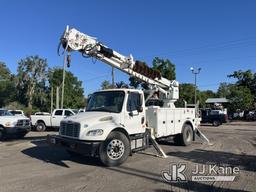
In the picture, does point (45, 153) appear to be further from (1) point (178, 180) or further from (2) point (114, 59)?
(1) point (178, 180)

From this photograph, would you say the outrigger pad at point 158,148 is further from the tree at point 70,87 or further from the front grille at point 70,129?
the tree at point 70,87

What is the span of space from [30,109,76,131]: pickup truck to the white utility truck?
11.3 metres

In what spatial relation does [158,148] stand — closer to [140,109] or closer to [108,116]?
[140,109]

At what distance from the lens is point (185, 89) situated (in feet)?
163

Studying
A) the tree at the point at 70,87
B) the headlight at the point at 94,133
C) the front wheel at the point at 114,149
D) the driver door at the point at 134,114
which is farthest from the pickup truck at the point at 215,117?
the tree at the point at 70,87

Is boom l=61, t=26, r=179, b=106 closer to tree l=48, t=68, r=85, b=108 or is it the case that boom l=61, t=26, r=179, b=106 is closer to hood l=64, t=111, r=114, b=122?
hood l=64, t=111, r=114, b=122

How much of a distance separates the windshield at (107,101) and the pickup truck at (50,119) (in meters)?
12.8

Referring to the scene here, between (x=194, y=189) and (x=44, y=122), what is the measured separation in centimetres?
1866

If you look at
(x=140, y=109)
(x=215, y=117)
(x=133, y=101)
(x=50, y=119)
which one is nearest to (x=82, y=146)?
(x=133, y=101)

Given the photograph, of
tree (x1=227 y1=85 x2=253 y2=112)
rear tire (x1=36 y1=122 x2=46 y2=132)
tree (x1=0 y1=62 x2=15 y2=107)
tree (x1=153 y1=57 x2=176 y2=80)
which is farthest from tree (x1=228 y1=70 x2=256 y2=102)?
tree (x1=0 y1=62 x2=15 y2=107)

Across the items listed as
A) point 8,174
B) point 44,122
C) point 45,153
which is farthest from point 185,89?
point 8,174

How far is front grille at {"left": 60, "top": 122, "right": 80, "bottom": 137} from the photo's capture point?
→ 890 cm

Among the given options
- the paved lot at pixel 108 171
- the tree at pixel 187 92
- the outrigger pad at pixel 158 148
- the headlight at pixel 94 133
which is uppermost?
the tree at pixel 187 92

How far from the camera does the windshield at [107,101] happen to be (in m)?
9.75
